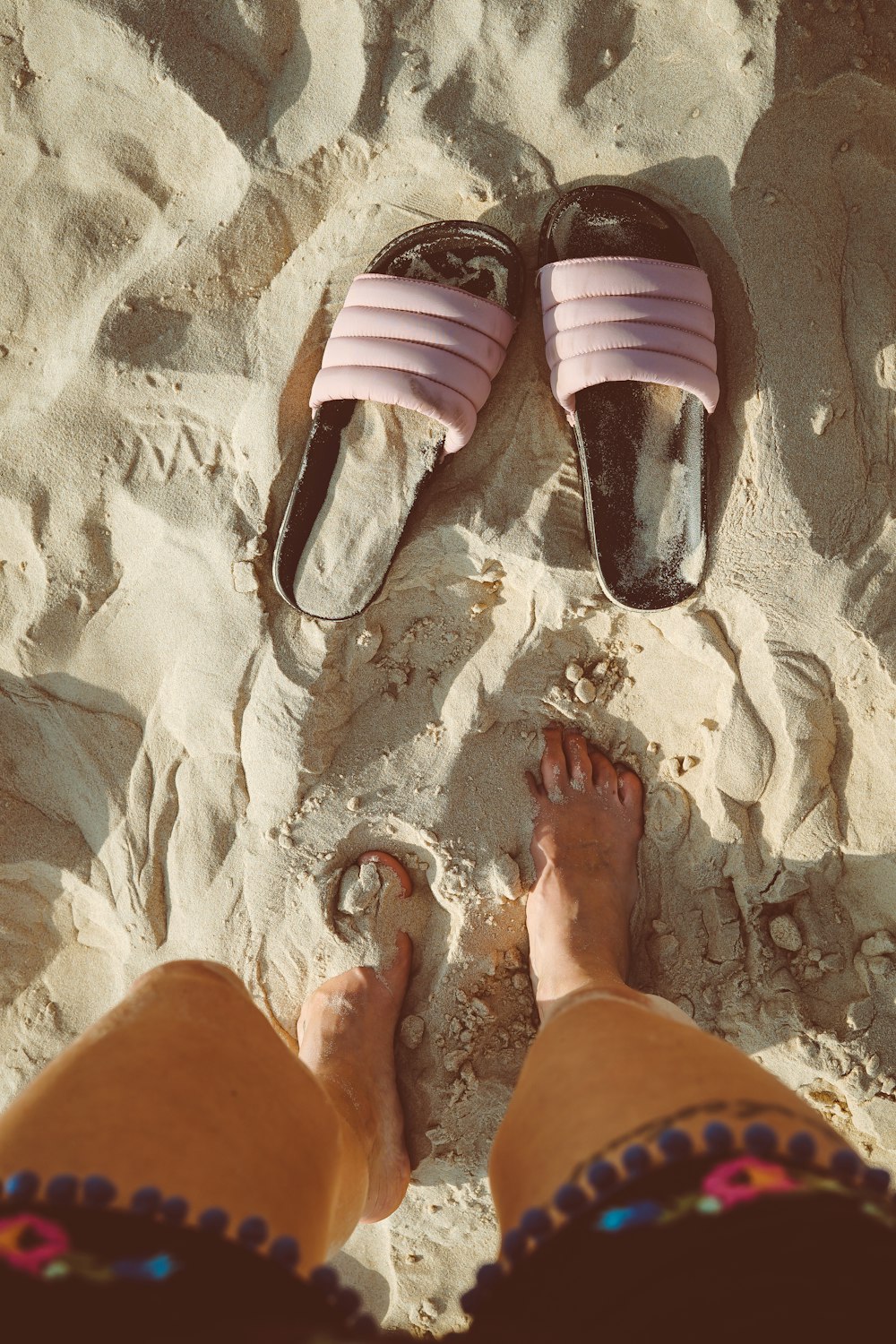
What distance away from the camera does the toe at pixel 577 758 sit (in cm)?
216

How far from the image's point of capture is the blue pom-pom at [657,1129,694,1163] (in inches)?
41.8

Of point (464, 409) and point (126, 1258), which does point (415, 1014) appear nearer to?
point (126, 1258)

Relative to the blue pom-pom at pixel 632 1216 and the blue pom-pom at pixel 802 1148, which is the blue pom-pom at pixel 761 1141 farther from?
the blue pom-pom at pixel 632 1216

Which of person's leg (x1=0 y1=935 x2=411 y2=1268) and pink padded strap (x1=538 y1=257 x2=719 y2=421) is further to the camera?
pink padded strap (x1=538 y1=257 x2=719 y2=421)

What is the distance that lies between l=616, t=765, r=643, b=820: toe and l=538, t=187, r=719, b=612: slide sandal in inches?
18.3

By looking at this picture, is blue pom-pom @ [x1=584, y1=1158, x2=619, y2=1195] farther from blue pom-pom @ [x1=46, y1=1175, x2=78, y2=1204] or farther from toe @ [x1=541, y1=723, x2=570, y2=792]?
toe @ [x1=541, y1=723, x2=570, y2=792]

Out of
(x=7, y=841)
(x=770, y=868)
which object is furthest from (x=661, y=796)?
(x=7, y=841)

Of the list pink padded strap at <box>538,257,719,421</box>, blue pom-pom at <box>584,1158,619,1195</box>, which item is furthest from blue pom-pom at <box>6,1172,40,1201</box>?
pink padded strap at <box>538,257,719,421</box>

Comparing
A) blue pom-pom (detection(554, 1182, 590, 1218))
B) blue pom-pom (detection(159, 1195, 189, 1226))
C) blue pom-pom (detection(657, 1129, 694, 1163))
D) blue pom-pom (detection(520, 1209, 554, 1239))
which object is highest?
blue pom-pom (detection(657, 1129, 694, 1163))

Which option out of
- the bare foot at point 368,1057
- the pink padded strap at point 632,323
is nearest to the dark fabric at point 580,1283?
the bare foot at point 368,1057

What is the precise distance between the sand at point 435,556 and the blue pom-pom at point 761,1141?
3.55ft

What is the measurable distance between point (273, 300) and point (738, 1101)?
1868 millimetres

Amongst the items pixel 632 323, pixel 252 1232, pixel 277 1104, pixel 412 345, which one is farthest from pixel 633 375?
pixel 252 1232

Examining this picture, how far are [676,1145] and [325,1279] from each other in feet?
1.51
